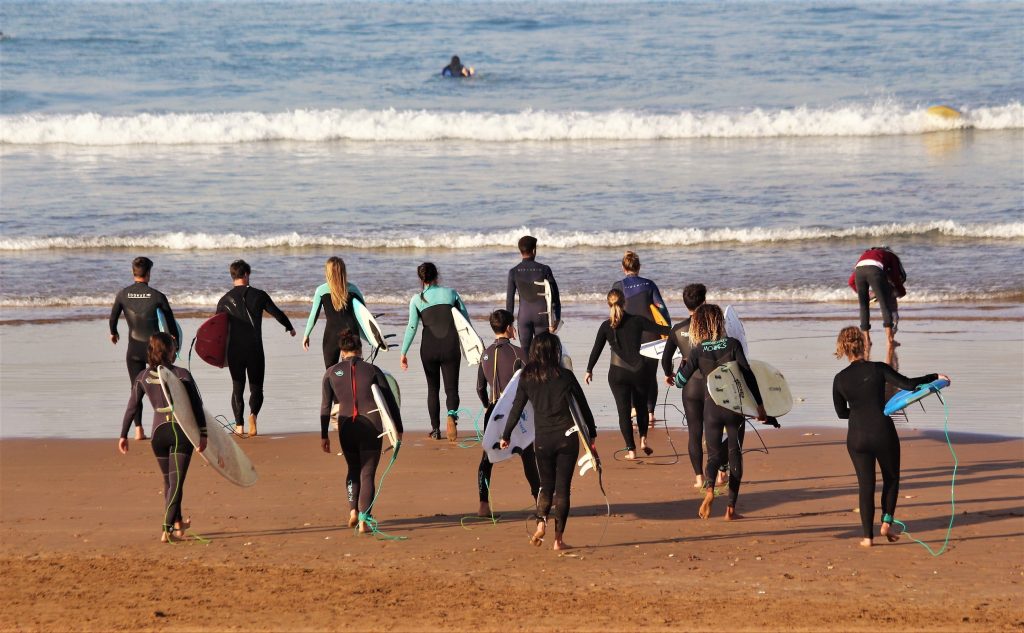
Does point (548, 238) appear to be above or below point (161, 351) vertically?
above

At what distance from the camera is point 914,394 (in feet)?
25.3

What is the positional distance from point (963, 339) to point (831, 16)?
43.8 meters

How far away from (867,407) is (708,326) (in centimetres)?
146

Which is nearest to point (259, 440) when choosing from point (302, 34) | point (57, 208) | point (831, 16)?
point (57, 208)

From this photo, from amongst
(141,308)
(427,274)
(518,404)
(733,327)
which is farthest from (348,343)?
(141,308)

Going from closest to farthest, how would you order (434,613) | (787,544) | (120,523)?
1. (434,613)
2. (787,544)
3. (120,523)

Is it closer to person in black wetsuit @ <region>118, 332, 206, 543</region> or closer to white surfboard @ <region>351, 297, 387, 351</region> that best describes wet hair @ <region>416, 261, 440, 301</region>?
white surfboard @ <region>351, 297, 387, 351</region>

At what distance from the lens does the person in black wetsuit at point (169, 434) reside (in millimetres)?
8133

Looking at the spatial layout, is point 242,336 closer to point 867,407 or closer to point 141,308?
point 141,308

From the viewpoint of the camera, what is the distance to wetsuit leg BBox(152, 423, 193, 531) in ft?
26.9

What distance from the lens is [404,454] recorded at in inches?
419

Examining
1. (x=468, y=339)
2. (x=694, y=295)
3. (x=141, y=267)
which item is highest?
(x=141, y=267)

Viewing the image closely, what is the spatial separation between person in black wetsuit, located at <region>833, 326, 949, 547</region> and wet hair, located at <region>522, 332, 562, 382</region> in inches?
70.0

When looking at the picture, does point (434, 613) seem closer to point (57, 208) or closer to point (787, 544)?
point (787, 544)
